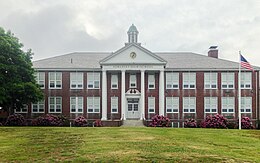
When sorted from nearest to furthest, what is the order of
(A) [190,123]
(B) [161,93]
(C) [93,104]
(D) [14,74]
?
(D) [14,74] < (A) [190,123] < (B) [161,93] < (C) [93,104]

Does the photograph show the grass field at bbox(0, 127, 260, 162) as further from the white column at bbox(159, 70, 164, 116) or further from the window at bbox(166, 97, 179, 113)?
the window at bbox(166, 97, 179, 113)

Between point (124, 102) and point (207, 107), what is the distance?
1060cm

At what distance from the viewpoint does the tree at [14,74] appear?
37156 mm

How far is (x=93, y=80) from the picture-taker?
48531 mm

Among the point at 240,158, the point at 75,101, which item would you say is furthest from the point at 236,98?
the point at 240,158

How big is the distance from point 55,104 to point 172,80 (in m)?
15.2

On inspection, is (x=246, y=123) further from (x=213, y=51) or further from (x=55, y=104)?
(x=55, y=104)

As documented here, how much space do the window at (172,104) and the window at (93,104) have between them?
8.89 meters

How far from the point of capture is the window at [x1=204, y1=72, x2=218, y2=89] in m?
48.3

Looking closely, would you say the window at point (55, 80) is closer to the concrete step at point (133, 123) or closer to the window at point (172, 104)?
the concrete step at point (133, 123)

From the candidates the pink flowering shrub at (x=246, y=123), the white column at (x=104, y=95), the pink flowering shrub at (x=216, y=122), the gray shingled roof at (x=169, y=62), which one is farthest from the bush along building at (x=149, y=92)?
the pink flowering shrub at (x=216, y=122)

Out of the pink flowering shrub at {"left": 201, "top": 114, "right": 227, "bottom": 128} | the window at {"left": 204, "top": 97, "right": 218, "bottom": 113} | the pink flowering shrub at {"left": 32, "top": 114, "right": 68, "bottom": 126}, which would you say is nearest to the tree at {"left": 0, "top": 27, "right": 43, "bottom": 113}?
the pink flowering shrub at {"left": 32, "top": 114, "right": 68, "bottom": 126}

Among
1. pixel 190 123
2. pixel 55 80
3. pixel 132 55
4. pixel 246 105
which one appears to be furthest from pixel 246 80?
pixel 55 80

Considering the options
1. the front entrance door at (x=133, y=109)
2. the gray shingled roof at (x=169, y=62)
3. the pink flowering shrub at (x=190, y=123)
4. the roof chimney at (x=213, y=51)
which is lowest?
the pink flowering shrub at (x=190, y=123)
